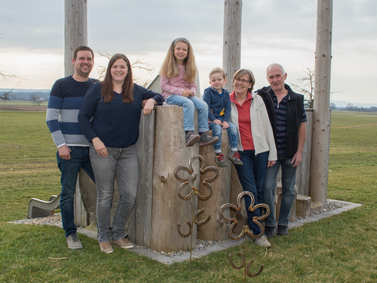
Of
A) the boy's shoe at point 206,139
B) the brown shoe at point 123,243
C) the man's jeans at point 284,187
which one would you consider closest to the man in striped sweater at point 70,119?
the brown shoe at point 123,243

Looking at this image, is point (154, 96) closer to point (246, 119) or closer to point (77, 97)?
point (77, 97)

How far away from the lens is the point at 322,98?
6.11m

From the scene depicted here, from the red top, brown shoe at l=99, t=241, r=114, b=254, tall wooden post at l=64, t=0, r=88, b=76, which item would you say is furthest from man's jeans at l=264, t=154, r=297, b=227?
tall wooden post at l=64, t=0, r=88, b=76

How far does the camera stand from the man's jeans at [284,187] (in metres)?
4.41

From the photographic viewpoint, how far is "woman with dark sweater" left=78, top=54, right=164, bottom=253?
12.0ft

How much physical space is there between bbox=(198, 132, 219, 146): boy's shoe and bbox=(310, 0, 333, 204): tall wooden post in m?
2.94

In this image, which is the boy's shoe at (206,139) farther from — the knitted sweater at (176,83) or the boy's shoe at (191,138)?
the knitted sweater at (176,83)

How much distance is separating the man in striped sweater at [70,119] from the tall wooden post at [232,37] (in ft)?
8.95

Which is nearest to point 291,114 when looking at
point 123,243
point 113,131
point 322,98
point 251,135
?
point 251,135

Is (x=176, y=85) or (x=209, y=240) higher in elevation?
(x=176, y=85)

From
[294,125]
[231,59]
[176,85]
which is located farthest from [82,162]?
[231,59]

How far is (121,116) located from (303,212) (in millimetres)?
3480

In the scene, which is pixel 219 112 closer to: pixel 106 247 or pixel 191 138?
pixel 191 138

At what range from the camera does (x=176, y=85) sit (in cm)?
414
